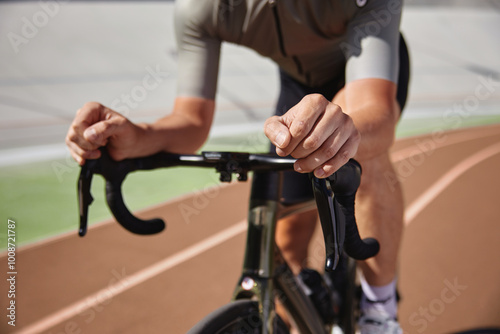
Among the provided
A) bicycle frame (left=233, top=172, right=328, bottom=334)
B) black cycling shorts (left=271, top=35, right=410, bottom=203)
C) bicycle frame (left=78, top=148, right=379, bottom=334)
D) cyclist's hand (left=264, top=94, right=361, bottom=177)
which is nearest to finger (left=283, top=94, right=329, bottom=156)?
cyclist's hand (left=264, top=94, right=361, bottom=177)

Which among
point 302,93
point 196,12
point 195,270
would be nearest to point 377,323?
point 302,93

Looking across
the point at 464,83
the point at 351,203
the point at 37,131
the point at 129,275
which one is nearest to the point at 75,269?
the point at 129,275

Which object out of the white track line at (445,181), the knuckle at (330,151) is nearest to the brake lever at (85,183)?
the knuckle at (330,151)

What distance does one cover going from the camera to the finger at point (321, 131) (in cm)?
97

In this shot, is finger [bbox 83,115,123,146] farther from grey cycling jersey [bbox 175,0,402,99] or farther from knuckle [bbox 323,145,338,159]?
knuckle [bbox 323,145,338,159]

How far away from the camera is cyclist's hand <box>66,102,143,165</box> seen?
1.42 meters

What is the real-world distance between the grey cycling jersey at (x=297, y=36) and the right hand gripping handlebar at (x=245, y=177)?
0.46 meters

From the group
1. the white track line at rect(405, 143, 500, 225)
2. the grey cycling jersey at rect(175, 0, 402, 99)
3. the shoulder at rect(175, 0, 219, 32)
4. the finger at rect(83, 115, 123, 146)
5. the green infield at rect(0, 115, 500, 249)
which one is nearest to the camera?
the finger at rect(83, 115, 123, 146)

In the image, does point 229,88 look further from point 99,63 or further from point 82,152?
point 82,152

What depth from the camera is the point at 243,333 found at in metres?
1.41

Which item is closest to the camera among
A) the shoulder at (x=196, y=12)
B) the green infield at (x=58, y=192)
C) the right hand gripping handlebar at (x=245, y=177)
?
the right hand gripping handlebar at (x=245, y=177)

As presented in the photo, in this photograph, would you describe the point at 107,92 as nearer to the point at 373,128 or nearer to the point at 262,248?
the point at 262,248

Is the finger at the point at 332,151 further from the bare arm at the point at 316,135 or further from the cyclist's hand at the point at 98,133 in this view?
the cyclist's hand at the point at 98,133

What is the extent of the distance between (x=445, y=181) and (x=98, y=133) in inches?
239
